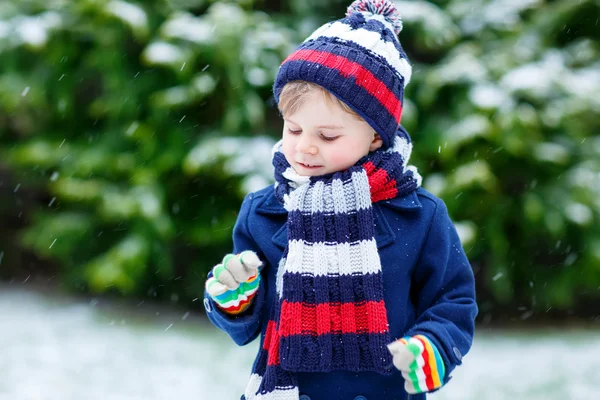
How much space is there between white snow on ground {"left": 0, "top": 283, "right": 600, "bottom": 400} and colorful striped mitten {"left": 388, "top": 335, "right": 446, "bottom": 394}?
6.59ft

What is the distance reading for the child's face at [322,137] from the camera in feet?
5.42

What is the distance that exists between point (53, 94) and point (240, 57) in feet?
4.54

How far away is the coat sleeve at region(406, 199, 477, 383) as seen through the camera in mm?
1652

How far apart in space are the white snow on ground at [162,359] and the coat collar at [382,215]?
1.91 meters

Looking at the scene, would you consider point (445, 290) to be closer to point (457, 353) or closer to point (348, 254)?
point (457, 353)

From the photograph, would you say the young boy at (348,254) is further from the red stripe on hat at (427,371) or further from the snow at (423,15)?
the snow at (423,15)

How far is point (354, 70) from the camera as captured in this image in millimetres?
1655

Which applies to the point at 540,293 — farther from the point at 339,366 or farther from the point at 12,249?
the point at 12,249

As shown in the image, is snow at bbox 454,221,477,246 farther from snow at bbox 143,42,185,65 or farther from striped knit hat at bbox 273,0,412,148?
striped knit hat at bbox 273,0,412,148

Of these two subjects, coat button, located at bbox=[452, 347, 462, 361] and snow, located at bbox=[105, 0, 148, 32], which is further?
snow, located at bbox=[105, 0, 148, 32]

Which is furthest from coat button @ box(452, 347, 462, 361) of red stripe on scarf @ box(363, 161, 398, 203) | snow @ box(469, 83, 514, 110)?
snow @ box(469, 83, 514, 110)

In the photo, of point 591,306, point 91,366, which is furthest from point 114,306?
point 591,306

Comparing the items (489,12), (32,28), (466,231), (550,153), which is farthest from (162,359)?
(489,12)

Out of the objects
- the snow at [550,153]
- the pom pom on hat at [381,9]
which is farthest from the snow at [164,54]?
the pom pom on hat at [381,9]
